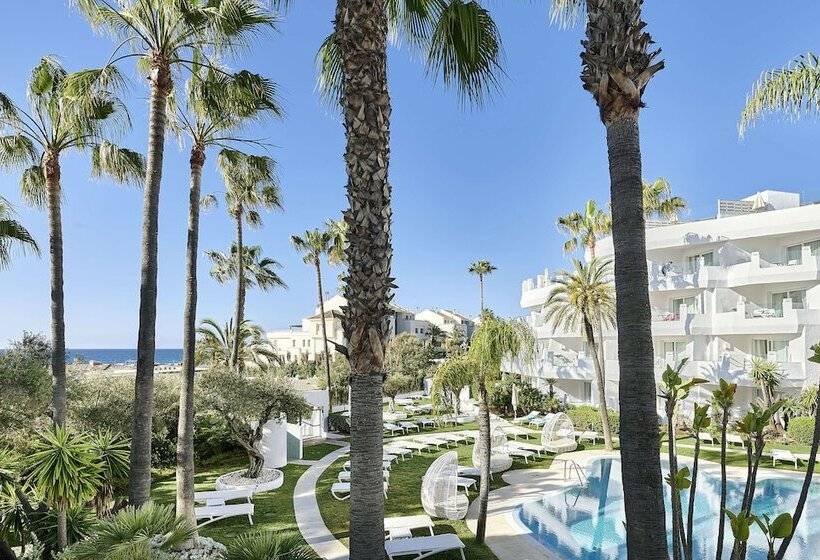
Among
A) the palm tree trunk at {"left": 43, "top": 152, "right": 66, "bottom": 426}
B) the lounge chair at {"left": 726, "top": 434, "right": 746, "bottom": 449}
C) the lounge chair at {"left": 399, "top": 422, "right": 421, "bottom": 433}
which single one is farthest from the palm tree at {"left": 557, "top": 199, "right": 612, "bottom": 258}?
the palm tree trunk at {"left": 43, "top": 152, "right": 66, "bottom": 426}

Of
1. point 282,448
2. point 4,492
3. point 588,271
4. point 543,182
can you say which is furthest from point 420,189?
point 4,492

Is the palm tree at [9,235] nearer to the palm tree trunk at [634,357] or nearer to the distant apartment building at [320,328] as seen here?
the palm tree trunk at [634,357]

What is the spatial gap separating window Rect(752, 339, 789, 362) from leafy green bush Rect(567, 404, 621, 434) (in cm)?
778

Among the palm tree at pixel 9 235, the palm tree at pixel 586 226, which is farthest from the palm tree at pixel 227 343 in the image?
the palm tree at pixel 586 226

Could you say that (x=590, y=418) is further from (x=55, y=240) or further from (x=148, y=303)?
(x=55, y=240)

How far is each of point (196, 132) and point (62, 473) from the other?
7939mm

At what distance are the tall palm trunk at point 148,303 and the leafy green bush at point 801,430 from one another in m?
23.6

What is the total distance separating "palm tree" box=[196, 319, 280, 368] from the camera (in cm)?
2812

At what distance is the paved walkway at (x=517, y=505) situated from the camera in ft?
34.2

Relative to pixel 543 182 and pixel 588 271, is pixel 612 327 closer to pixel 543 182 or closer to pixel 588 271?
pixel 588 271

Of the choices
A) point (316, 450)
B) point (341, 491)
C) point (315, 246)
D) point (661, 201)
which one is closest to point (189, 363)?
point (341, 491)

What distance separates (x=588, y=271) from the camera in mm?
23000

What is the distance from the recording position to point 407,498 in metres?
A: 14.5

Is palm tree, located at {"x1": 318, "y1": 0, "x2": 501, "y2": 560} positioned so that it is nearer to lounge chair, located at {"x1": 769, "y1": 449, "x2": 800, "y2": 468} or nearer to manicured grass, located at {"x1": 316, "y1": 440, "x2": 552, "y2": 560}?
manicured grass, located at {"x1": 316, "y1": 440, "x2": 552, "y2": 560}
